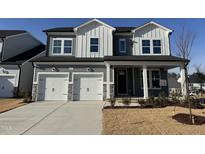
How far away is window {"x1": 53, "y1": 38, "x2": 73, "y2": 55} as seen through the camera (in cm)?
1567

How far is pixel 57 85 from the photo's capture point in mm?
14117

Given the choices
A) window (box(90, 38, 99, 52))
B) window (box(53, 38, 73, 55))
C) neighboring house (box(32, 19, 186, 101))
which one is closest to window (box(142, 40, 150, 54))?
neighboring house (box(32, 19, 186, 101))

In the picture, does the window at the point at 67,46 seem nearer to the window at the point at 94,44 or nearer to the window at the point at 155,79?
the window at the point at 94,44

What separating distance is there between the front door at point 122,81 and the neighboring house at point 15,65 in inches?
346

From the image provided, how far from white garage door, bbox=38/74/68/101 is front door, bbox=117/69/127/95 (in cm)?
510

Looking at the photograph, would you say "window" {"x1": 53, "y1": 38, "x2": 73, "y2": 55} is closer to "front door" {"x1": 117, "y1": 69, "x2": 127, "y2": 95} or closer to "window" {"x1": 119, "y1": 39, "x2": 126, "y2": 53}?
"window" {"x1": 119, "y1": 39, "x2": 126, "y2": 53}

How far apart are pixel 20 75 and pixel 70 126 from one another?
39.9ft

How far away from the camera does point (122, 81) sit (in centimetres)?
1551

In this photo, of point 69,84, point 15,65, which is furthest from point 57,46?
point 15,65
